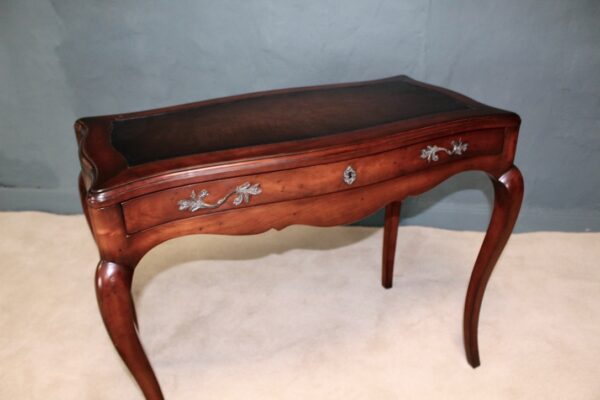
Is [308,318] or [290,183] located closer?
[290,183]

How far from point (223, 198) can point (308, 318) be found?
0.85m

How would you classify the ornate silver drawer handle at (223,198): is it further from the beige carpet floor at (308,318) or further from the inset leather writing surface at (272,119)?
the beige carpet floor at (308,318)

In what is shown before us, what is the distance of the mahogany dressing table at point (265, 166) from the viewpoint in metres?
0.98

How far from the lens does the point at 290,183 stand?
107 centimetres

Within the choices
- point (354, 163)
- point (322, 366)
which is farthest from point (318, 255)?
point (354, 163)

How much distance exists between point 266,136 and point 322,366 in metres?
0.81

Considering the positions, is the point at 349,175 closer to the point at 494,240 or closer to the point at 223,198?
the point at 223,198

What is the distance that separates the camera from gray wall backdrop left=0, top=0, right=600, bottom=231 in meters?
1.91

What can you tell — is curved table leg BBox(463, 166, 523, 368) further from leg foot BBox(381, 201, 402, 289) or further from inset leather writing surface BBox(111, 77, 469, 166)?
leg foot BBox(381, 201, 402, 289)

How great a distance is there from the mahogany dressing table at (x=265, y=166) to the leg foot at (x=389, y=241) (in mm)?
407

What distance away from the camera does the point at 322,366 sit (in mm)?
1522

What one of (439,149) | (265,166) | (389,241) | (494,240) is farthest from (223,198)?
(389,241)

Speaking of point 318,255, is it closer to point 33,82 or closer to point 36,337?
point 36,337

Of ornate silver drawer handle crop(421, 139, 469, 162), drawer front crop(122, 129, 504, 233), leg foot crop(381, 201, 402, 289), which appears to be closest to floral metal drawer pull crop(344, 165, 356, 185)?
drawer front crop(122, 129, 504, 233)
